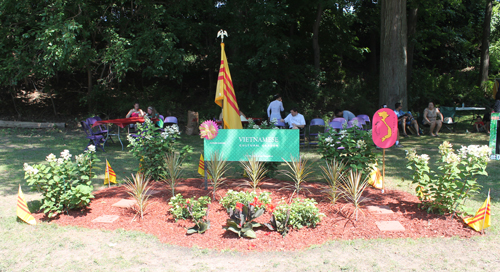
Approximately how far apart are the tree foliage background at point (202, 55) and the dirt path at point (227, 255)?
30.1ft

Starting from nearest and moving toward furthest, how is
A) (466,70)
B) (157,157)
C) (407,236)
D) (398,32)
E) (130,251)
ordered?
(130,251)
(407,236)
(157,157)
(398,32)
(466,70)

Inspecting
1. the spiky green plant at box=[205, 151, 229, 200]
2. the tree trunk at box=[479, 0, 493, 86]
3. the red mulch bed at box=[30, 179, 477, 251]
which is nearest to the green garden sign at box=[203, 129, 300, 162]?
the spiky green plant at box=[205, 151, 229, 200]

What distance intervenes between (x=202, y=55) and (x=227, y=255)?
45.0ft

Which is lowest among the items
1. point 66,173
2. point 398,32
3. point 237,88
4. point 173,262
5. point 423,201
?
point 173,262

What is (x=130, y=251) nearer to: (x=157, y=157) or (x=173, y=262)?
(x=173, y=262)

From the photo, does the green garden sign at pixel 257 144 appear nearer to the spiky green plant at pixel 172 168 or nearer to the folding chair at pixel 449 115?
the spiky green plant at pixel 172 168

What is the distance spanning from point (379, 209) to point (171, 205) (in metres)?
2.79

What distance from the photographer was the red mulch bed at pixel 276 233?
4043 millimetres

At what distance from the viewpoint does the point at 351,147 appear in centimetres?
547

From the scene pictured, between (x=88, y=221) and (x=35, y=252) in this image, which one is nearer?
(x=35, y=252)

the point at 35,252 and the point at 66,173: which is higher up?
the point at 66,173

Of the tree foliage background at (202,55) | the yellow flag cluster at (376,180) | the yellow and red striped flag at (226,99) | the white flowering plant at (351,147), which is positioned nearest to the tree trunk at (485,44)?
the tree foliage background at (202,55)

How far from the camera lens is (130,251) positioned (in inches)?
152

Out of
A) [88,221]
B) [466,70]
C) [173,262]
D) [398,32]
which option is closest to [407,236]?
[173,262]
